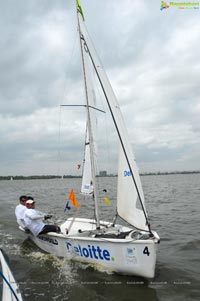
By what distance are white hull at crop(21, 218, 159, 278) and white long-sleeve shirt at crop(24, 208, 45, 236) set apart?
0.67 m

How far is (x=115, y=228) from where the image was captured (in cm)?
741

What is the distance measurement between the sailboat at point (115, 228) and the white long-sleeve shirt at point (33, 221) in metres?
0.26

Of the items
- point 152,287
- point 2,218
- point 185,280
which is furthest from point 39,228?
point 2,218

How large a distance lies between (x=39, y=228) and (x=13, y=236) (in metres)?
3.84

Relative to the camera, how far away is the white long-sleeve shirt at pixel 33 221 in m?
7.76

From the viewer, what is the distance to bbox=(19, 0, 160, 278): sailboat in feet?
19.1

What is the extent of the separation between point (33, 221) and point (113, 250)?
297cm

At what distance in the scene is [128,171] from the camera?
6.51 metres

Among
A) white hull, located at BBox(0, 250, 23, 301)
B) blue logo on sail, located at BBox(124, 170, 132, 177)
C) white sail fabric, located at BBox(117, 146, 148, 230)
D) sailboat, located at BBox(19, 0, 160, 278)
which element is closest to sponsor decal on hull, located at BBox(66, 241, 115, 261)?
sailboat, located at BBox(19, 0, 160, 278)

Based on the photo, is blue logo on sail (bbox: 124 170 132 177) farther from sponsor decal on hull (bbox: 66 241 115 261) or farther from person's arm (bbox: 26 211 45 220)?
person's arm (bbox: 26 211 45 220)

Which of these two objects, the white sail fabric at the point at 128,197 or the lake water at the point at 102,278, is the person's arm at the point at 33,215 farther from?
the white sail fabric at the point at 128,197

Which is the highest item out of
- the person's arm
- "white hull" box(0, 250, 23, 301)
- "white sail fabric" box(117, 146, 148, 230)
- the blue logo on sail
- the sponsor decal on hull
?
the blue logo on sail

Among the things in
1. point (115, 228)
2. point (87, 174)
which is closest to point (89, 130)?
point (87, 174)

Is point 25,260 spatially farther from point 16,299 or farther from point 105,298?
point 16,299
